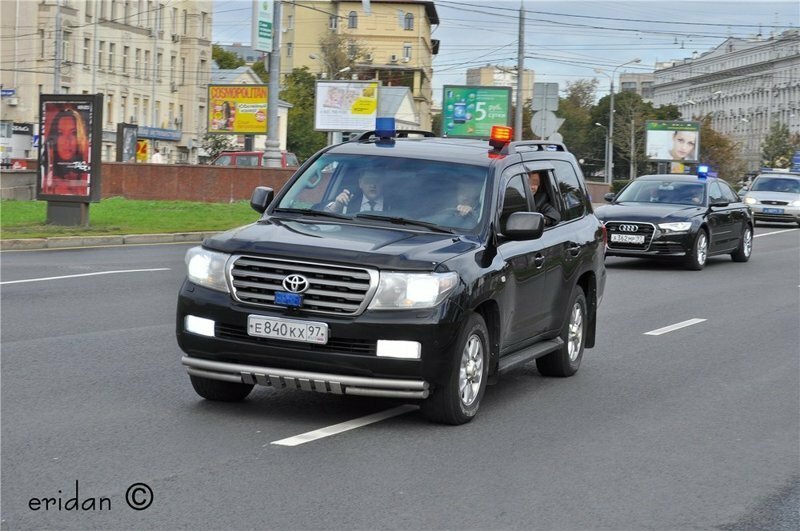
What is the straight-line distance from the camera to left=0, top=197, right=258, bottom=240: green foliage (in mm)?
24953

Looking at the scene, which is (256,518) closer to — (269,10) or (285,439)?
(285,439)

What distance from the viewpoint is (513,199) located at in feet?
30.1

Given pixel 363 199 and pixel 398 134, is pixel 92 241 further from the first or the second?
pixel 363 199

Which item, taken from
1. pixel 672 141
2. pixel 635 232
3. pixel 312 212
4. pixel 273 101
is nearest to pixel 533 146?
pixel 312 212

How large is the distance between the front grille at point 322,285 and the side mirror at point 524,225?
1.37m

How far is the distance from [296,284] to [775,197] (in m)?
37.1

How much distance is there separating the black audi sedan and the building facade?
11750 cm

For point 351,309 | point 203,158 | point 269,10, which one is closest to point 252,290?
point 351,309

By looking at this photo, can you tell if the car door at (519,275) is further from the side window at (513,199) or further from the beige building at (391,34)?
the beige building at (391,34)

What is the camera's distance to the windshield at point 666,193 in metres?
23.4

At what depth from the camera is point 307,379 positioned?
24.7 feet

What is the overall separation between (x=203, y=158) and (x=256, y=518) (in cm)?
7742

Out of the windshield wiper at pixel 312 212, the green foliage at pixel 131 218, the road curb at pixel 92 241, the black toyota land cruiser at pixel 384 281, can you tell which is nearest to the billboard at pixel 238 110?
Result: the green foliage at pixel 131 218

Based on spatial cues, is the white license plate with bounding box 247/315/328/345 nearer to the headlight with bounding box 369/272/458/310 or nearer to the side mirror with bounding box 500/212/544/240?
the headlight with bounding box 369/272/458/310
